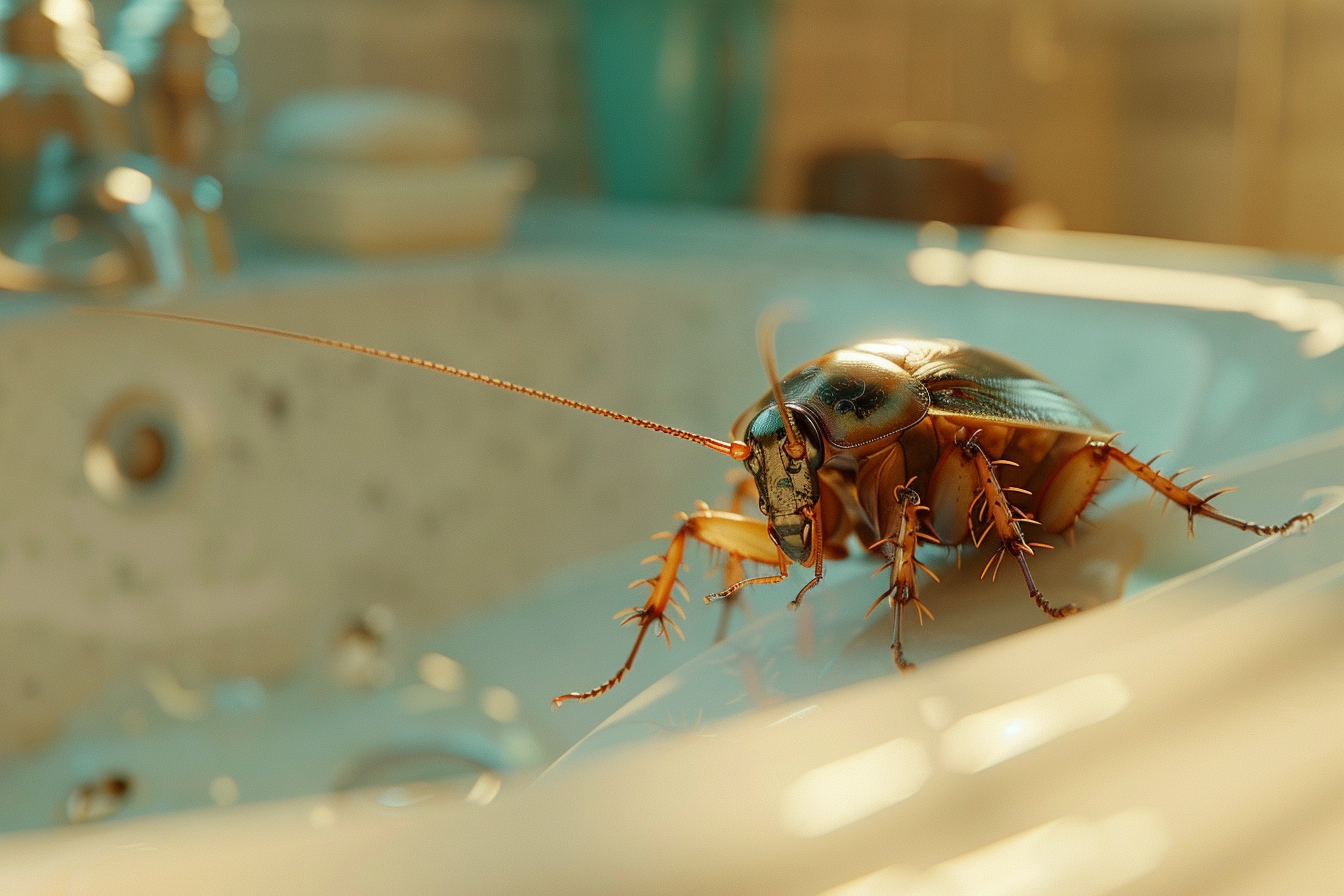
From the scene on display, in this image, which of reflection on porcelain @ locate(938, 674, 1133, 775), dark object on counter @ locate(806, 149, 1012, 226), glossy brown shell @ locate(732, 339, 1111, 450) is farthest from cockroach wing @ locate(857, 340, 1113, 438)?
dark object on counter @ locate(806, 149, 1012, 226)

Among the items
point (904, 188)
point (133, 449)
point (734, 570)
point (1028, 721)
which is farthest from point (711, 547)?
point (904, 188)

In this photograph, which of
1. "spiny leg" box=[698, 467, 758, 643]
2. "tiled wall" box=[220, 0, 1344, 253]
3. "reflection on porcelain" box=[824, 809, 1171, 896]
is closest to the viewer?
"reflection on porcelain" box=[824, 809, 1171, 896]

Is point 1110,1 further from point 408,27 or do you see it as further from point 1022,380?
point 1022,380

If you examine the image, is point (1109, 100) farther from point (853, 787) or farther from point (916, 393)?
point (853, 787)

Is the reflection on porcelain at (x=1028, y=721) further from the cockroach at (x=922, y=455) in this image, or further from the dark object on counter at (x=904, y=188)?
the dark object on counter at (x=904, y=188)

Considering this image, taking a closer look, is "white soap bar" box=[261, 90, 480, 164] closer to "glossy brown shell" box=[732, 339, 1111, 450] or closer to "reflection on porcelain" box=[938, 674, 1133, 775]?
"glossy brown shell" box=[732, 339, 1111, 450]

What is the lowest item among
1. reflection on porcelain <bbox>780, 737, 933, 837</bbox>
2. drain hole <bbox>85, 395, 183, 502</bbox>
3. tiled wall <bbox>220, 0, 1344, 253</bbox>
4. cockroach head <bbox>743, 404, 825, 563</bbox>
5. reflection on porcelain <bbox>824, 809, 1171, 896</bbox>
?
reflection on porcelain <bbox>824, 809, 1171, 896</bbox>

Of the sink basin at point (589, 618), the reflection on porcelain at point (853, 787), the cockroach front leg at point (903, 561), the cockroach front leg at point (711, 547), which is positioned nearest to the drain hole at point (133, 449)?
the sink basin at point (589, 618)
